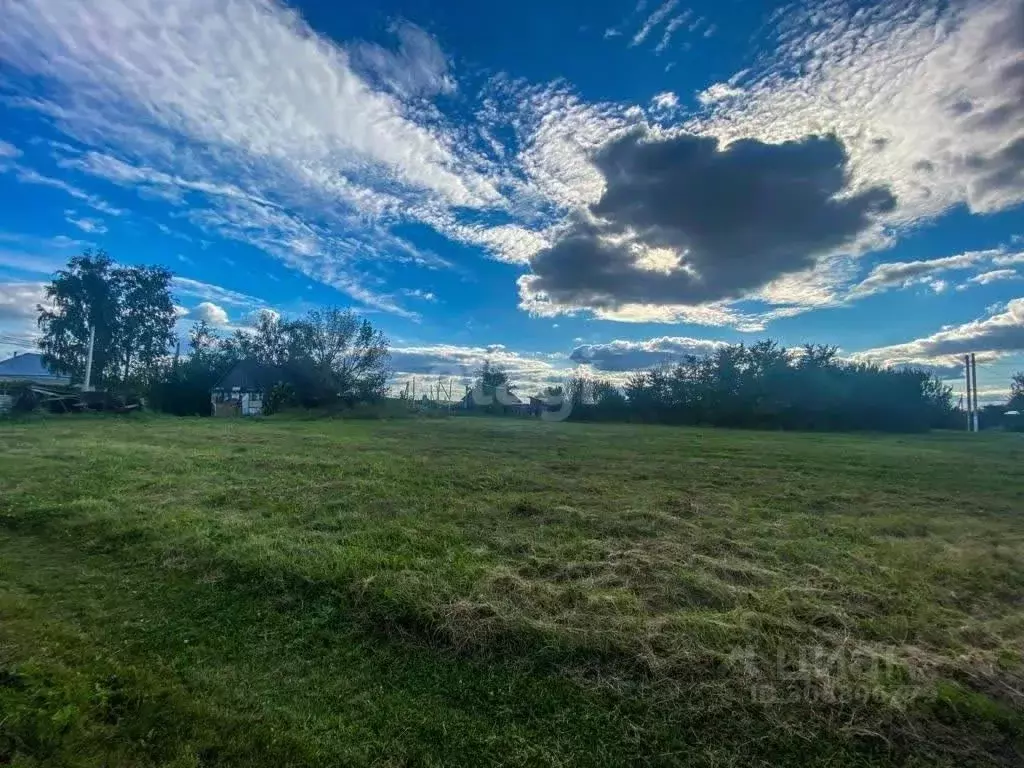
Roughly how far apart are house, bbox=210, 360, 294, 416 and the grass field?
96.2 ft

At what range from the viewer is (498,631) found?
130 inches

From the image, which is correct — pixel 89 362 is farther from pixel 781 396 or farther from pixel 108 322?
pixel 781 396

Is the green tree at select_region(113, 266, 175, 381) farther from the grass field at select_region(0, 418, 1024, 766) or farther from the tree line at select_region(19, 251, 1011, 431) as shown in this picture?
the grass field at select_region(0, 418, 1024, 766)

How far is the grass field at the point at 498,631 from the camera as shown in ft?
7.85

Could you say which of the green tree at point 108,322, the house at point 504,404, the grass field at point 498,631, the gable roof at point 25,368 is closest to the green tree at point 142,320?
the green tree at point 108,322

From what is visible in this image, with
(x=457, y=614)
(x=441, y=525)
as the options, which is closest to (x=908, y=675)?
(x=457, y=614)

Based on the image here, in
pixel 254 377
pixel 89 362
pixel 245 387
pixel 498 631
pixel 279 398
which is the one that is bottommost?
pixel 498 631

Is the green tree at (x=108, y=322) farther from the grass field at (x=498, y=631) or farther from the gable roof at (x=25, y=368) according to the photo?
the grass field at (x=498, y=631)

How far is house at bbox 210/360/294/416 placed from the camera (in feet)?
112

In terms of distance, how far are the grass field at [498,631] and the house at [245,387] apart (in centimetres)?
2933

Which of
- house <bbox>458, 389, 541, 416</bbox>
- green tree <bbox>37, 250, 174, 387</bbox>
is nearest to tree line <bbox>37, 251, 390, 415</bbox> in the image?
green tree <bbox>37, 250, 174, 387</bbox>

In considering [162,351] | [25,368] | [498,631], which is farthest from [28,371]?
[498,631]

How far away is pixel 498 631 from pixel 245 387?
37654 mm

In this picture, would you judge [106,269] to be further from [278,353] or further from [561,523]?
[561,523]
